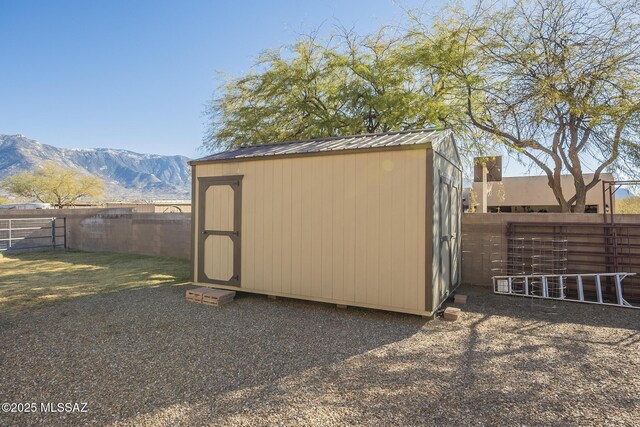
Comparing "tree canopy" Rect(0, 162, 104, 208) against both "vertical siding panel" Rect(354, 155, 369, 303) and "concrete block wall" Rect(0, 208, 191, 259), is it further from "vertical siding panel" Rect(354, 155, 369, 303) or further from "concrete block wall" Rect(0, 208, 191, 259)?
"vertical siding panel" Rect(354, 155, 369, 303)

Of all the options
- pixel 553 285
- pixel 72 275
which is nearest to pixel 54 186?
pixel 72 275

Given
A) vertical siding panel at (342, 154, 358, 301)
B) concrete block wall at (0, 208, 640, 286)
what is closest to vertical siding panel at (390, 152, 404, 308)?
vertical siding panel at (342, 154, 358, 301)

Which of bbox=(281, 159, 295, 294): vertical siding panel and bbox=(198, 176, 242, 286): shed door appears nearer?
bbox=(281, 159, 295, 294): vertical siding panel

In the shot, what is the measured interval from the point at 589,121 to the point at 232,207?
7436 millimetres

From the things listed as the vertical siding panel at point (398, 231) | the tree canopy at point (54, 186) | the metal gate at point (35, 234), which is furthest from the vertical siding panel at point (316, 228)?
the tree canopy at point (54, 186)

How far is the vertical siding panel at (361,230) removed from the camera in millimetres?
4516

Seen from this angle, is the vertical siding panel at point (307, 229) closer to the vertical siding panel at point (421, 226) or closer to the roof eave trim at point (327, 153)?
the roof eave trim at point (327, 153)

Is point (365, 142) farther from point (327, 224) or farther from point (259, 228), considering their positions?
point (259, 228)

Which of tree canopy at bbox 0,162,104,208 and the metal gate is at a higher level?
tree canopy at bbox 0,162,104,208

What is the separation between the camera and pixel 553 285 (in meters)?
5.85

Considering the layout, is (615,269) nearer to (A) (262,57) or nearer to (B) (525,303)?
(B) (525,303)

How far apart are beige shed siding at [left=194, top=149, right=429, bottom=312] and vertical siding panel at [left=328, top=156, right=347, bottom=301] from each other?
1 centimetres

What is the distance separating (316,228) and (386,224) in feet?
3.30

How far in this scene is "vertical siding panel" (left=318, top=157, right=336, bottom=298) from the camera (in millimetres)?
4727
